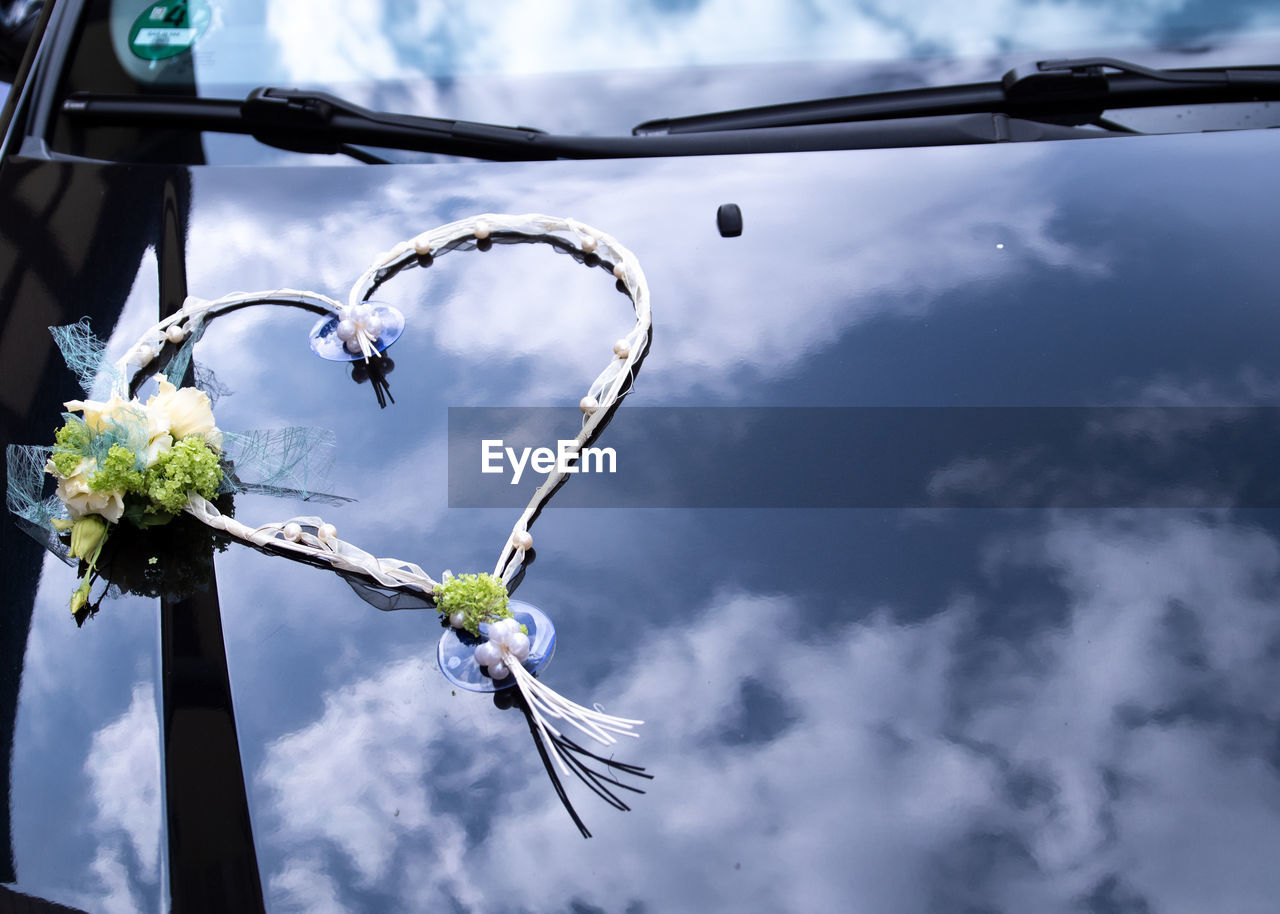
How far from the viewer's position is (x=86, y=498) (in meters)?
1.18

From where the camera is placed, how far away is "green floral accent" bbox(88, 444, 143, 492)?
1.17 meters

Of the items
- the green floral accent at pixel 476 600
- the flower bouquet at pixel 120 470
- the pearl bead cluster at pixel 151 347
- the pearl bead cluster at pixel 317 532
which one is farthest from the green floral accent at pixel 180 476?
the green floral accent at pixel 476 600

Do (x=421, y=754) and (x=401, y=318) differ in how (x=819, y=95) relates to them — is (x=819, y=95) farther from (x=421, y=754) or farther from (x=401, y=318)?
(x=421, y=754)

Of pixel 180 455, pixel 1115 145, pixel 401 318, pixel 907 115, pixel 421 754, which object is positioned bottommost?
pixel 421 754

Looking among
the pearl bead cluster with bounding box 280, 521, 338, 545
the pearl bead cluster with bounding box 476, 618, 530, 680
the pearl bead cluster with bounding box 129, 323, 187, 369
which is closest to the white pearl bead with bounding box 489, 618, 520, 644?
the pearl bead cluster with bounding box 476, 618, 530, 680

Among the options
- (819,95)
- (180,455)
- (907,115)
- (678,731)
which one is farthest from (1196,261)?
(180,455)

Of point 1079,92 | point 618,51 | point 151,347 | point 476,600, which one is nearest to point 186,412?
point 151,347

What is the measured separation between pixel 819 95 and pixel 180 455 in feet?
3.53

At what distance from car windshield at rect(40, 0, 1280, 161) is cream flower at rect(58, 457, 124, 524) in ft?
2.28

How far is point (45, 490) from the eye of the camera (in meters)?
1.27

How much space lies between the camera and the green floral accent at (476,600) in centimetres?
108

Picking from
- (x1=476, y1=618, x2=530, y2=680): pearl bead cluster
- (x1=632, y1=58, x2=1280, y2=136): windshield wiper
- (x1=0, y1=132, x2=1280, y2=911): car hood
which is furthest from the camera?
(x1=632, y1=58, x2=1280, y2=136): windshield wiper

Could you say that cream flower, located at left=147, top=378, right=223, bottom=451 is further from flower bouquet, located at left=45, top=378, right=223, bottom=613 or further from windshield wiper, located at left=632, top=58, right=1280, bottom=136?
windshield wiper, located at left=632, top=58, right=1280, bottom=136

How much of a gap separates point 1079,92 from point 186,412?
1314 millimetres
